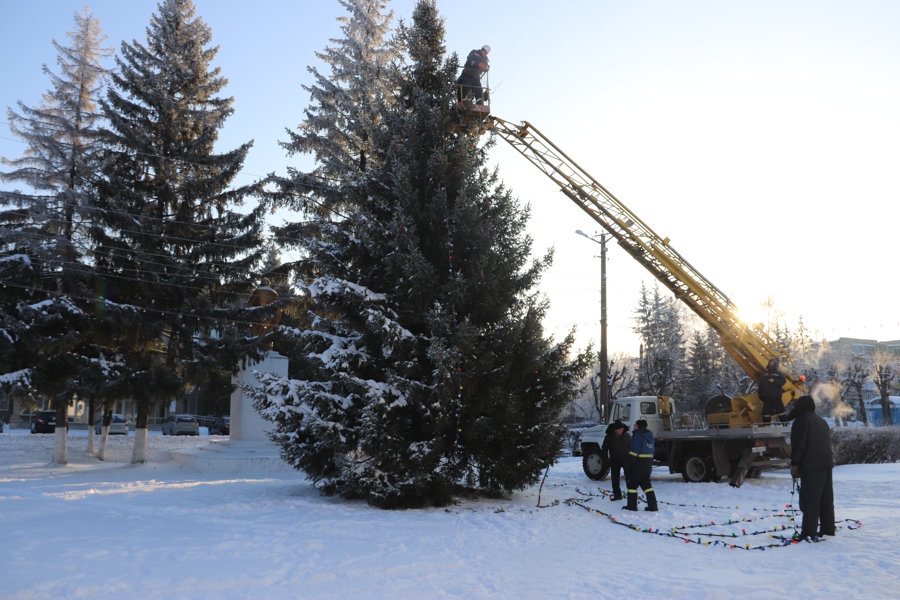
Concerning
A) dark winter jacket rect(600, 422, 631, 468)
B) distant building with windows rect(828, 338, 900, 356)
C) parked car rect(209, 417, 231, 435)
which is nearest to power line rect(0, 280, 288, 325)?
dark winter jacket rect(600, 422, 631, 468)

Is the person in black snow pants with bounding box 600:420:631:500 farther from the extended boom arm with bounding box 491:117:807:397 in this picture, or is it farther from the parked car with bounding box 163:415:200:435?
the parked car with bounding box 163:415:200:435

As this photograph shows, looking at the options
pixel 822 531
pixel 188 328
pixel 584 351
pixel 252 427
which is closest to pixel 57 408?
pixel 188 328

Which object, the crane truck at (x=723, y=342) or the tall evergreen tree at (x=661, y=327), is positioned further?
the tall evergreen tree at (x=661, y=327)

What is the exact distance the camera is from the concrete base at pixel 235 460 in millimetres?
20625

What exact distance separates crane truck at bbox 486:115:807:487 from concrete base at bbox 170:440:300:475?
9.98 meters

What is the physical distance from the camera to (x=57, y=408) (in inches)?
837

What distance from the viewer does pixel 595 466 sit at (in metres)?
20.2

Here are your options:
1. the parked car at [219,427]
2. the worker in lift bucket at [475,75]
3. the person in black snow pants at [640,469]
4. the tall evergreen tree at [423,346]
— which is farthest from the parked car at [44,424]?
the person in black snow pants at [640,469]

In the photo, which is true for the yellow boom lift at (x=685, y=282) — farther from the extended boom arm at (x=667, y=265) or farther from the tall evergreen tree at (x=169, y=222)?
the tall evergreen tree at (x=169, y=222)

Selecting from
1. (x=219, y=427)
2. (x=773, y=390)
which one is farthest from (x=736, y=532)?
(x=219, y=427)

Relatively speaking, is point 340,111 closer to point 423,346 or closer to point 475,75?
point 475,75

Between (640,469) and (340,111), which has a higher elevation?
(340,111)

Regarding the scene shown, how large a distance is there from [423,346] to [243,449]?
12261 mm

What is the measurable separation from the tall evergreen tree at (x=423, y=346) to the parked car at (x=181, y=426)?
117ft
